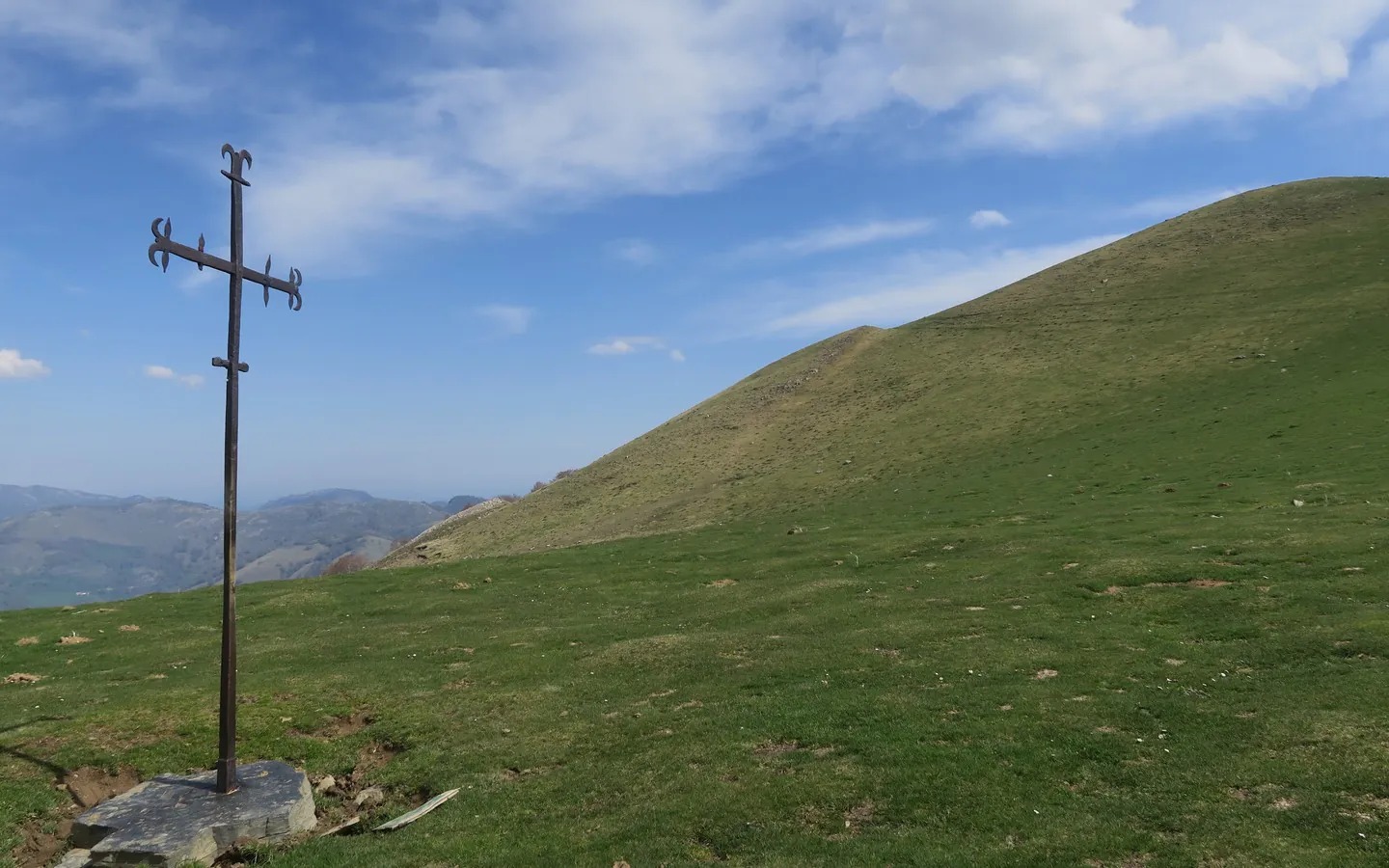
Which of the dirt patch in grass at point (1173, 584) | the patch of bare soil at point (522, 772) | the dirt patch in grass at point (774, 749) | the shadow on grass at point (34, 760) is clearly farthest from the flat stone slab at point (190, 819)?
the dirt patch in grass at point (1173, 584)

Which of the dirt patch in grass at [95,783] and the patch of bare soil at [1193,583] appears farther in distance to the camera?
the patch of bare soil at [1193,583]

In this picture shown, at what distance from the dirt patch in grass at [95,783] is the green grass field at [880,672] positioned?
317 millimetres

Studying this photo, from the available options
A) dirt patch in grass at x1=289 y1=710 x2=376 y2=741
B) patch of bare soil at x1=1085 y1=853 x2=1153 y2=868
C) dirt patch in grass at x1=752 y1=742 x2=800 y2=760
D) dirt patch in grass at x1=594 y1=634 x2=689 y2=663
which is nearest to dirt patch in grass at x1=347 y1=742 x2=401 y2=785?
dirt patch in grass at x1=289 y1=710 x2=376 y2=741

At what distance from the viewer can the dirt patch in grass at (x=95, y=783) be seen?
15.9m

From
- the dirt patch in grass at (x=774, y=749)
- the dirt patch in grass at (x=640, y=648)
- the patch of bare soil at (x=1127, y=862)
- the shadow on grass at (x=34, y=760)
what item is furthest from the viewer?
the dirt patch in grass at (x=640, y=648)

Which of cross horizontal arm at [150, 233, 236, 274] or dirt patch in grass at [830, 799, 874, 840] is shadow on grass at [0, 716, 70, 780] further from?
dirt patch in grass at [830, 799, 874, 840]

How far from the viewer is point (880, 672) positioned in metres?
19.9

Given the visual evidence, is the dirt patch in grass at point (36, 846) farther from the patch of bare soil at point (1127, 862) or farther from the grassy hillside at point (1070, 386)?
the grassy hillside at point (1070, 386)

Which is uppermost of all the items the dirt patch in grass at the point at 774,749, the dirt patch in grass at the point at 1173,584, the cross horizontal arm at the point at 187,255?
the cross horizontal arm at the point at 187,255

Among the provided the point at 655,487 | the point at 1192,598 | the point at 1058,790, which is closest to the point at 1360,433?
the point at 1192,598

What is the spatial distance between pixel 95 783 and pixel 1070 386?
74.3 m

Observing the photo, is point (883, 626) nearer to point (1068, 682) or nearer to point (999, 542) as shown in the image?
point (1068, 682)

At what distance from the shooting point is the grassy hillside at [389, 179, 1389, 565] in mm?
56594

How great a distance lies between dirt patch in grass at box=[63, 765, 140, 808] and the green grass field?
32 cm
